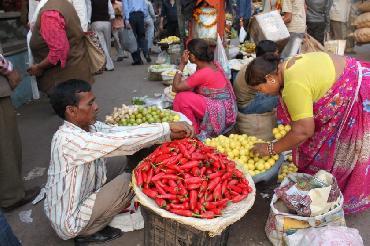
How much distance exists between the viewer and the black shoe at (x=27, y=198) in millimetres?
3404

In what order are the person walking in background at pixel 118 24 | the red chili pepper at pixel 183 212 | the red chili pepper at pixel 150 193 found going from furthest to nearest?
the person walking in background at pixel 118 24 < the red chili pepper at pixel 150 193 < the red chili pepper at pixel 183 212

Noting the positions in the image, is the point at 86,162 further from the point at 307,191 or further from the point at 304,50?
the point at 304,50

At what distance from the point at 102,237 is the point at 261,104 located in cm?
242

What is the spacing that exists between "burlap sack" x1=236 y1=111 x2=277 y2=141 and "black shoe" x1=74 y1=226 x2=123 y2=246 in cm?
206

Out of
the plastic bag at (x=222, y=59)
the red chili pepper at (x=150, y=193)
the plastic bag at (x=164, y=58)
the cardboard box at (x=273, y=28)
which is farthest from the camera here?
the plastic bag at (x=164, y=58)

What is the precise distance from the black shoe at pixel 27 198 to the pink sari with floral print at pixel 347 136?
2.55m

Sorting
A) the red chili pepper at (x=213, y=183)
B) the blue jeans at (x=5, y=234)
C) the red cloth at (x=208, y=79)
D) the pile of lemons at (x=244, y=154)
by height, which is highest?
the red cloth at (x=208, y=79)

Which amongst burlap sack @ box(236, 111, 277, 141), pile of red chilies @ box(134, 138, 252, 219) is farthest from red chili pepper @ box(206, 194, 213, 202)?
burlap sack @ box(236, 111, 277, 141)

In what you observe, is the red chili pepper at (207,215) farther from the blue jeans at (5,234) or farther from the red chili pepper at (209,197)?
the blue jeans at (5,234)

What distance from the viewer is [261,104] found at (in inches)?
174

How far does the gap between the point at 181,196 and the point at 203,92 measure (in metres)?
2.22

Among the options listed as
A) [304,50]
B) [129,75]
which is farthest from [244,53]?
[129,75]

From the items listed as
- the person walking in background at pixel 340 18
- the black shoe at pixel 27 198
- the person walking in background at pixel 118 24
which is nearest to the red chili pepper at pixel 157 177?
the black shoe at pixel 27 198

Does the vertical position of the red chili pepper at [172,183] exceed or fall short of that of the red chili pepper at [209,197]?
it exceeds it
